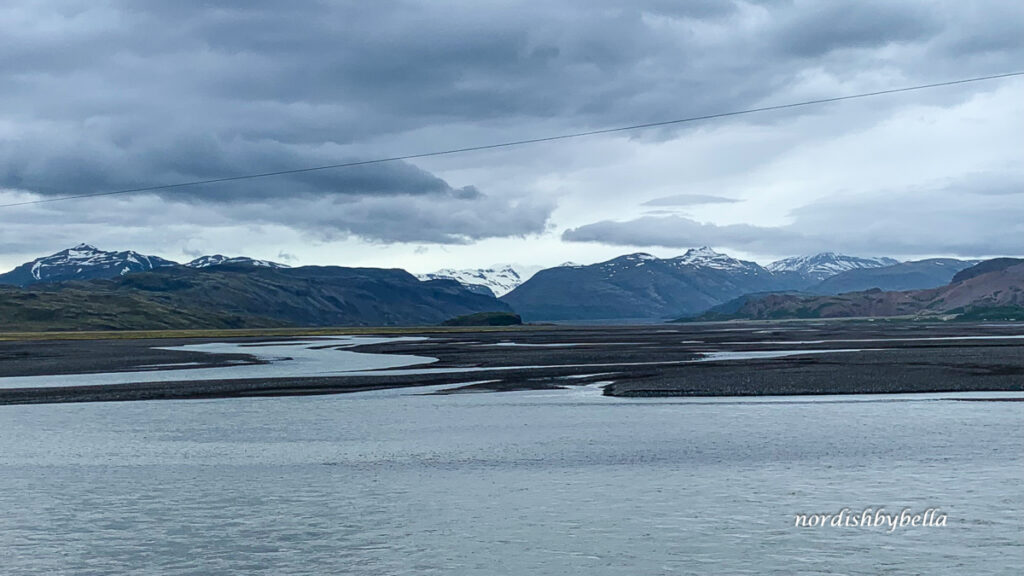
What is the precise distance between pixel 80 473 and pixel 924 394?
4828 centimetres

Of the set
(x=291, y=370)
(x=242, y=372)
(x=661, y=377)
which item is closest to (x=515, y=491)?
(x=661, y=377)

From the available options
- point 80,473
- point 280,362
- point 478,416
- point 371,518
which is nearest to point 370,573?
point 371,518

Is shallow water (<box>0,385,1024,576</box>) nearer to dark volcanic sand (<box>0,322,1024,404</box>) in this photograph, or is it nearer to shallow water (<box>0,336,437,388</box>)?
dark volcanic sand (<box>0,322,1024,404</box>)

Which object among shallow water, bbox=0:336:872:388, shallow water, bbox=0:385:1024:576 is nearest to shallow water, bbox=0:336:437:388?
shallow water, bbox=0:336:872:388

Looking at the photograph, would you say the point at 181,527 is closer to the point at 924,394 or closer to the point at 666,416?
the point at 666,416

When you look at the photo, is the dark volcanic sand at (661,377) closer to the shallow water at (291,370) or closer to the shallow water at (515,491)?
the shallow water at (291,370)

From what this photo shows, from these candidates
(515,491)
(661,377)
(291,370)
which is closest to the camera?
(515,491)

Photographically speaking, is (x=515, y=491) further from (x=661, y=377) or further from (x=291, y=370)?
(x=291, y=370)

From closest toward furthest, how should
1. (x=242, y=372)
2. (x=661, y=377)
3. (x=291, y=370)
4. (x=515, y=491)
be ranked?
1. (x=515, y=491)
2. (x=661, y=377)
3. (x=242, y=372)
4. (x=291, y=370)

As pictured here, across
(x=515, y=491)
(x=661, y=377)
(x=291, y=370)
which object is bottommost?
(x=661, y=377)

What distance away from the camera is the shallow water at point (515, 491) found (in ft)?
73.6

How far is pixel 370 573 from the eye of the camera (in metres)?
21.4

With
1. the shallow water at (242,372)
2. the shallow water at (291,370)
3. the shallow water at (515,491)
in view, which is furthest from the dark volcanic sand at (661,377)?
the shallow water at (515,491)

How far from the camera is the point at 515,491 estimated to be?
3034 centimetres
